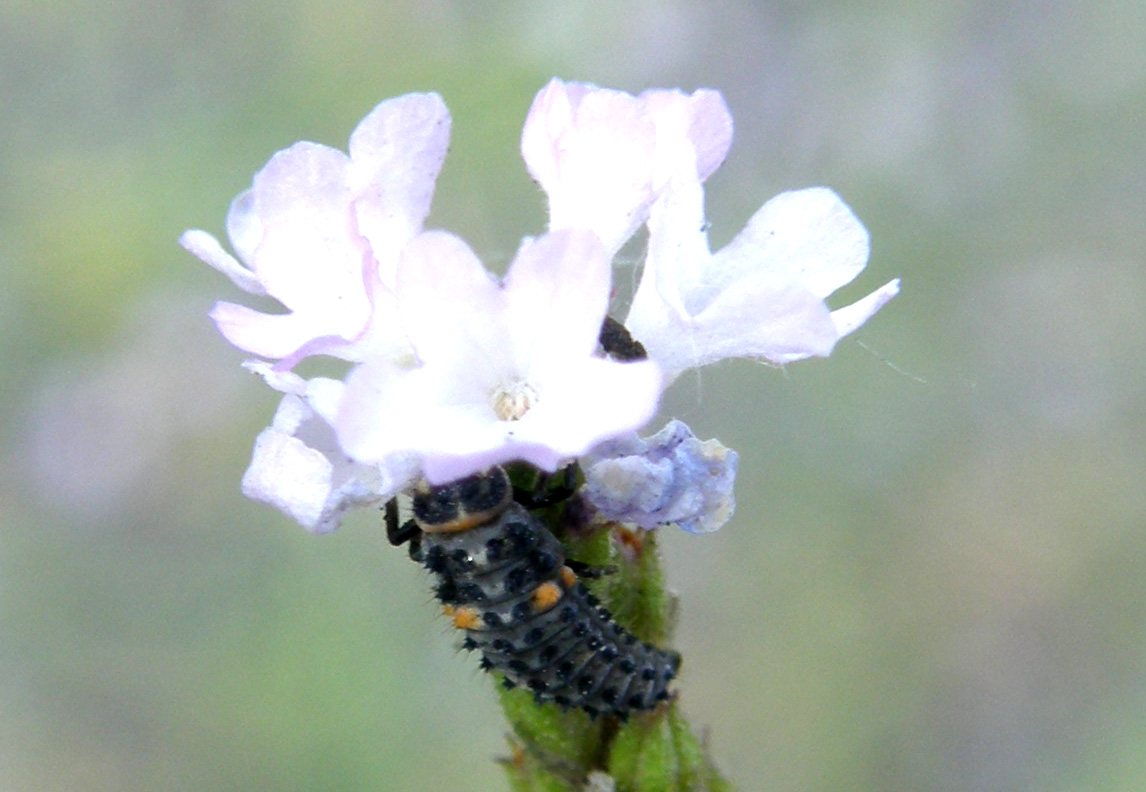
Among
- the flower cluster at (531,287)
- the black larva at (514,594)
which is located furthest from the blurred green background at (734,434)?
the flower cluster at (531,287)

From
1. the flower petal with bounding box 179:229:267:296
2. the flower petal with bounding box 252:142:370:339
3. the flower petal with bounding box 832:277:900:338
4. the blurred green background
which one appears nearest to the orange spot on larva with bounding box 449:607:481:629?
the flower petal with bounding box 252:142:370:339

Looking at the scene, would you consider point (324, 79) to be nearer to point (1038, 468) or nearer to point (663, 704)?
point (1038, 468)


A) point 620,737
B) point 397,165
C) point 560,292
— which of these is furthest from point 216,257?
point 620,737

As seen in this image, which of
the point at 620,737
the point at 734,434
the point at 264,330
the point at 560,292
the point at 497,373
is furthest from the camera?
the point at 734,434

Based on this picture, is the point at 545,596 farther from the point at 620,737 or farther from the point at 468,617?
the point at 620,737

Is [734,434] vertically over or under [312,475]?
under

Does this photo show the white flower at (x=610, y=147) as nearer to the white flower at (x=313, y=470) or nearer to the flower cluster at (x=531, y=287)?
the flower cluster at (x=531, y=287)

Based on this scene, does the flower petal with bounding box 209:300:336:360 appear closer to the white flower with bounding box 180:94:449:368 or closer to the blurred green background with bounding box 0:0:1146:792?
the white flower with bounding box 180:94:449:368

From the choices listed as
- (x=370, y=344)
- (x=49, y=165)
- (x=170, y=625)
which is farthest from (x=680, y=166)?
(x=49, y=165)
